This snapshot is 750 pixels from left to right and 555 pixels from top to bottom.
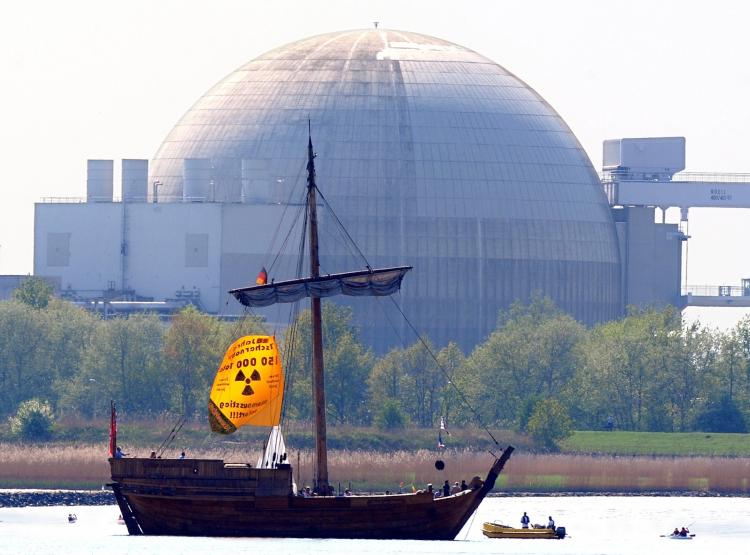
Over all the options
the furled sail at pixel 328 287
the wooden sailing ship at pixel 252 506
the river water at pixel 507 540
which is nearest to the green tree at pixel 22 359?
the river water at pixel 507 540

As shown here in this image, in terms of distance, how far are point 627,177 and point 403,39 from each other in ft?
56.4

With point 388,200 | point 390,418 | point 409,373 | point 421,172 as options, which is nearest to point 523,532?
point 390,418

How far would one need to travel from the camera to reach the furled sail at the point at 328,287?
84875mm

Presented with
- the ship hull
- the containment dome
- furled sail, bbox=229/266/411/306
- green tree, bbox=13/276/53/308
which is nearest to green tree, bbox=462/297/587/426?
the containment dome

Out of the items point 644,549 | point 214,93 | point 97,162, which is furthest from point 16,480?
point 214,93

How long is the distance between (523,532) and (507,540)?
0.86 meters

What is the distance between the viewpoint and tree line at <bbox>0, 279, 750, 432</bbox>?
419ft

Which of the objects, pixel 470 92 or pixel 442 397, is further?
pixel 470 92

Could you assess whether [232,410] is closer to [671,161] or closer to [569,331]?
[569,331]

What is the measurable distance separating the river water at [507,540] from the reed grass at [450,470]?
2.76m

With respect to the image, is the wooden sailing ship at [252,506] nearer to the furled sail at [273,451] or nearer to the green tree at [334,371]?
the furled sail at [273,451]

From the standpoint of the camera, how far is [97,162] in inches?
6383

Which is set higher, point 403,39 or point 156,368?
point 403,39

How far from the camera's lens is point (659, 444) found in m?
124
